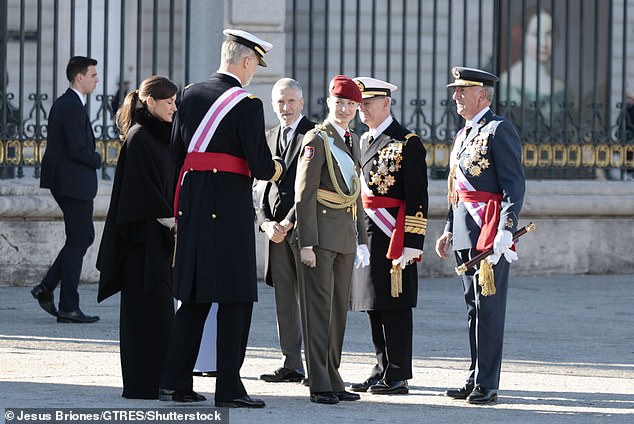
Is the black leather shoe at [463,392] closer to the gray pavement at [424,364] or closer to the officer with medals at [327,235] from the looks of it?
the gray pavement at [424,364]

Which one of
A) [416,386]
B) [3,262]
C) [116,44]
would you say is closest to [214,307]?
[416,386]

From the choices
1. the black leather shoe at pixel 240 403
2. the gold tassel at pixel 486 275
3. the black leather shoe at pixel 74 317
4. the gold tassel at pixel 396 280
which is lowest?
the black leather shoe at pixel 74 317

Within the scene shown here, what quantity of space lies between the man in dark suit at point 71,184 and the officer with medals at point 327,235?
289 centimetres

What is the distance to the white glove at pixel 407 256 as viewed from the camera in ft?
24.3

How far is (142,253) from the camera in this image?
7055mm

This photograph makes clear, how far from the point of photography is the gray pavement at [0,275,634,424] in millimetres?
6809

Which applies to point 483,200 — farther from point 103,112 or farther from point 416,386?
point 103,112

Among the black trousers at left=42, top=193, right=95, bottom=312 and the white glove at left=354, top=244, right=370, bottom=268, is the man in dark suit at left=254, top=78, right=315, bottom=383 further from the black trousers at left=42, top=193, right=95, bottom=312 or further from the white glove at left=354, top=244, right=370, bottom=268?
the black trousers at left=42, top=193, right=95, bottom=312

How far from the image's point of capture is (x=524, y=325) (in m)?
10.2

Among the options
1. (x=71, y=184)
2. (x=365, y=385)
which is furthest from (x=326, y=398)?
(x=71, y=184)

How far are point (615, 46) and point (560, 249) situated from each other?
4593 mm

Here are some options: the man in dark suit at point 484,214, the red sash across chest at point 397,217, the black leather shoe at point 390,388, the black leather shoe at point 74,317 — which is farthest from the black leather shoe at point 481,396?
the black leather shoe at point 74,317

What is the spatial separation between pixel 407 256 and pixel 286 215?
2.34ft

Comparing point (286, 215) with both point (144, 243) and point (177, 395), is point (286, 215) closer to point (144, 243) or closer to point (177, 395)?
point (144, 243)
